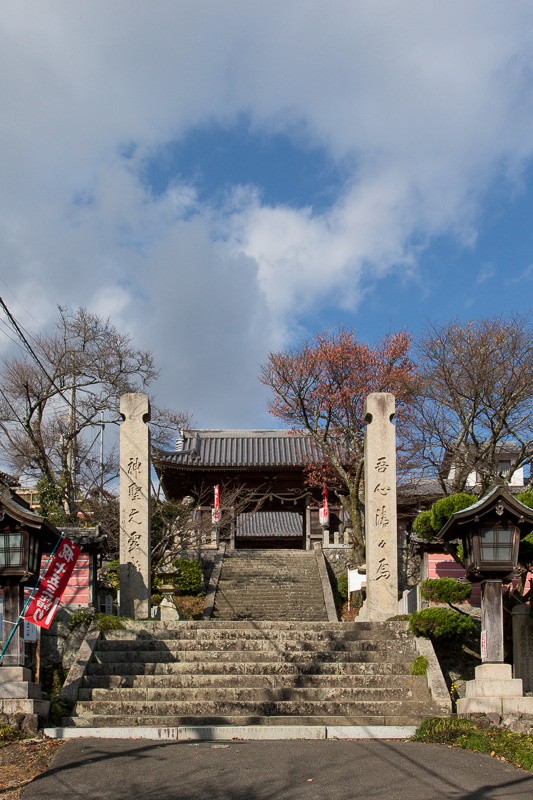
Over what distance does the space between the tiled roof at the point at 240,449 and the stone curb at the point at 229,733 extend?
1817cm

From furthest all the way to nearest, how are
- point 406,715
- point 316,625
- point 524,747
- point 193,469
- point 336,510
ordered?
point 336,510 < point 193,469 < point 316,625 < point 406,715 < point 524,747

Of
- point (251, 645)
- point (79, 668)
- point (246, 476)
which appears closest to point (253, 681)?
point (251, 645)

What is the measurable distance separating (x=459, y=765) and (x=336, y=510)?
22.8 metres

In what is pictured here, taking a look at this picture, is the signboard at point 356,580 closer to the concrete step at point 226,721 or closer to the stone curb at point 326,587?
the stone curb at point 326,587

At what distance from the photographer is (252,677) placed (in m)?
10.4

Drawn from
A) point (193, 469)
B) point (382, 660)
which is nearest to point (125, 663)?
point (382, 660)

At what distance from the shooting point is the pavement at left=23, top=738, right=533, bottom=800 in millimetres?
6176

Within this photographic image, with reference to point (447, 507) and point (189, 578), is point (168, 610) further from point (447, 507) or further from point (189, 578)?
point (447, 507)

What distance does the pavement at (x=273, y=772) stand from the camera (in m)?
6.18

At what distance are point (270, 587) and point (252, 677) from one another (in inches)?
433

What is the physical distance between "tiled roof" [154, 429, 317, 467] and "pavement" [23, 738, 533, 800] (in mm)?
19247

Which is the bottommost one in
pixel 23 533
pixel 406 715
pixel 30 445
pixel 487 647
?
pixel 406 715

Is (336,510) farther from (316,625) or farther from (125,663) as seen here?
(125,663)

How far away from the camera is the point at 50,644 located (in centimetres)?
1278
